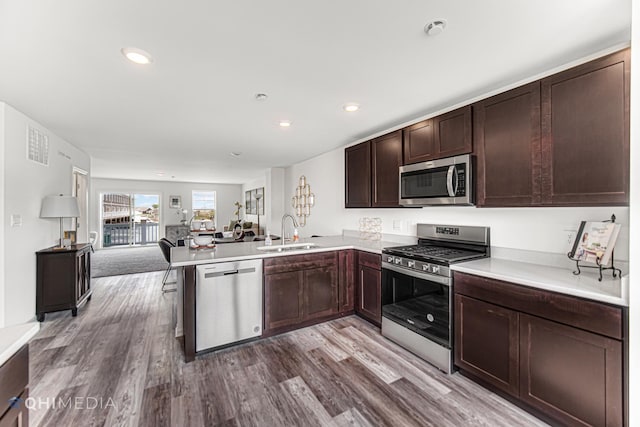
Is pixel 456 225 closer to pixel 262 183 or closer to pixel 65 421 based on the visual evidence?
pixel 65 421

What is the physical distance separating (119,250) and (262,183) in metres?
5.11

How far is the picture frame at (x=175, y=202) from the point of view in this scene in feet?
32.9

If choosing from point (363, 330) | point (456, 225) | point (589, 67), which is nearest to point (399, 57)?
point (589, 67)

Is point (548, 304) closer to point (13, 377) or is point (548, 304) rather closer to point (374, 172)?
point (374, 172)

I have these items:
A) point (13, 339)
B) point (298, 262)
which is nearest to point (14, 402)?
point (13, 339)

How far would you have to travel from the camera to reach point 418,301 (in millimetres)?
2490

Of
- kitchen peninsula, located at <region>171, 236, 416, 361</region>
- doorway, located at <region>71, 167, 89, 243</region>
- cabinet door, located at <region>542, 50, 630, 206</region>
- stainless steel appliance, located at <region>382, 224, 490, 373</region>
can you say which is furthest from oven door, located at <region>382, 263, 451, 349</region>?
doorway, located at <region>71, 167, 89, 243</region>

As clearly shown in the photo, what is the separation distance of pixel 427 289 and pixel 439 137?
143 cm

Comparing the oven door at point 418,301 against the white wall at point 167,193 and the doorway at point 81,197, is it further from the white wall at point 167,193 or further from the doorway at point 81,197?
the white wall at point 167,193

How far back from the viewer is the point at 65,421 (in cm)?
168

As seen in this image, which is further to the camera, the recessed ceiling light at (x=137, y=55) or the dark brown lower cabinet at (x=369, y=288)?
the dark brown lower cabinet at (x=369, y=288)

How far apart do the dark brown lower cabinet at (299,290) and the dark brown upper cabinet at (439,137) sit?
1462 millimetres

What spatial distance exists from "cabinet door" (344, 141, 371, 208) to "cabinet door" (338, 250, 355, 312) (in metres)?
0.74

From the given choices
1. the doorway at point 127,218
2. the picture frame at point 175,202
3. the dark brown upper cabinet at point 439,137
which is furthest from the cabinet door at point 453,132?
the doorway at point 127,218
